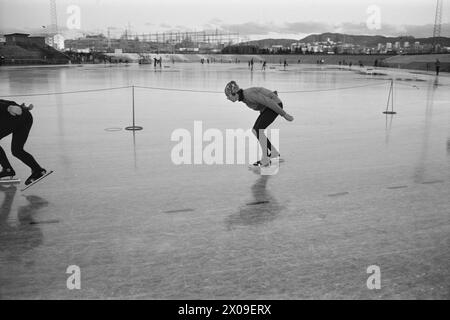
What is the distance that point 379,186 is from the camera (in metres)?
6.23

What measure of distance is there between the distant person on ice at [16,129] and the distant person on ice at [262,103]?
311 cm

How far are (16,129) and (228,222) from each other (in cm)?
349

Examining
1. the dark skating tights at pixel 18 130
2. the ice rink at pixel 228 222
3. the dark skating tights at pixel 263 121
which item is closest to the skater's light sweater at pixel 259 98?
the dark skating tights at pixel 263 121

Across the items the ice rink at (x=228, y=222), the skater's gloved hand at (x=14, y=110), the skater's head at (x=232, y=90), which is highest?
the skater's head at (x=232, y=90)

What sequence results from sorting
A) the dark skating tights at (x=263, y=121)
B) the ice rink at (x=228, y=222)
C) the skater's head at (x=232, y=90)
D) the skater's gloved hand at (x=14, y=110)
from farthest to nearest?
the dark skating tights at (x=263, y=121), the skater's head at (x=232, y=90), the skater's gloved hand at (x=14, y=110), the ice rink at (x=228, y=222)

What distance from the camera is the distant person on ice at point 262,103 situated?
6938 mm

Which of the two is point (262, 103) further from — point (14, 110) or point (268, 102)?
point (14, 110)

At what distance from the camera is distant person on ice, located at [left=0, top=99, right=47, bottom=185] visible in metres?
5.84

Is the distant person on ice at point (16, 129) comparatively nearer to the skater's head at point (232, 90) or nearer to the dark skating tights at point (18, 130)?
the dark skating tights at point (18, 130)

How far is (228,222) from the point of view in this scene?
4.76m

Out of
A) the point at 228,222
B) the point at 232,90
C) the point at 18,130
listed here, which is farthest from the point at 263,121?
the point at 18,130

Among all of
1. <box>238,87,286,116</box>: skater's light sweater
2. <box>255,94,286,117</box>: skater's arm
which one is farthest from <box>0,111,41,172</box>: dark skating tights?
<box>255,94,286,117</box>: skater's arm
